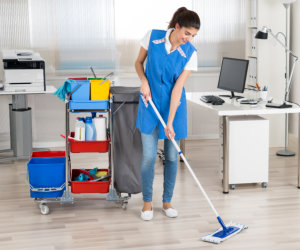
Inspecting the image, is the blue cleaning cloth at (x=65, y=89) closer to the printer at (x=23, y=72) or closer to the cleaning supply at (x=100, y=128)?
the cleaning supply at (x=100, y=128)

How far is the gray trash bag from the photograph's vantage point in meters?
3.92

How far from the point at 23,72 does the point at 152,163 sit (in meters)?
2.32

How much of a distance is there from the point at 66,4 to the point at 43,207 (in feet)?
9.57

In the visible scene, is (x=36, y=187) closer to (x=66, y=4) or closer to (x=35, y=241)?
(x=35, y=241)

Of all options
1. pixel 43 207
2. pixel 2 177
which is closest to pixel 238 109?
pixel 43 207

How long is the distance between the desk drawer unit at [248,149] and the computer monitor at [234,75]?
48 cm

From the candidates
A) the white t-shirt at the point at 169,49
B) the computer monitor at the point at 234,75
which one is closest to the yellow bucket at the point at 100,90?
the white t-shirt at the point at 169,49

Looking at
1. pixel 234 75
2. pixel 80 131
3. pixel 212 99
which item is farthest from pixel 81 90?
pixel 234 75

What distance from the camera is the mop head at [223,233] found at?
3377 mm

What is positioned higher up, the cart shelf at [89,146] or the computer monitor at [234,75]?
the computer monitor at [234,75]

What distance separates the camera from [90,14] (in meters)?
6.21

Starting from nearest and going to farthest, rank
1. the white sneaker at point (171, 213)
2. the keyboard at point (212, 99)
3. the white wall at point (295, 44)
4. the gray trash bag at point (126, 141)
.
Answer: the white sneaker at point (171, 213) < the gray trash bag at point (126, 141) < the keyboard at point (212, 99) < the white wall at point (295, 44)

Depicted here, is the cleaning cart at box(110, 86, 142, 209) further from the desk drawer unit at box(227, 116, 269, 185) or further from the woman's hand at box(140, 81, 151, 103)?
the desk drawer unit at box(227, 116, 269, 185)

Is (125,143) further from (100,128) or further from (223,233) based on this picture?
(223,233)
